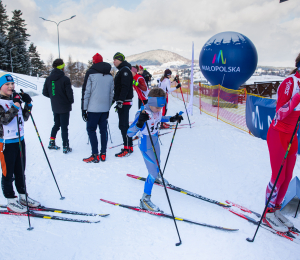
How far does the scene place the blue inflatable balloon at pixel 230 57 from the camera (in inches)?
468

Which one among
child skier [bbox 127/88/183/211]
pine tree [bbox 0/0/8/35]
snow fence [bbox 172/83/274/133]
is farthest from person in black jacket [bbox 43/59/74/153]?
pine tree [bbox 0/0/8/35]

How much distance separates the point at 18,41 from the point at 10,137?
45782 millimetres

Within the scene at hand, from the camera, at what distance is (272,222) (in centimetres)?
262

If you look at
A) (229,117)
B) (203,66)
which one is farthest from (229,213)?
(203,66)

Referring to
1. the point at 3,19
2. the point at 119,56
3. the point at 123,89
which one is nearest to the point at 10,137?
the point at 123,89

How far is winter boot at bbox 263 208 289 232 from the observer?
2533mm

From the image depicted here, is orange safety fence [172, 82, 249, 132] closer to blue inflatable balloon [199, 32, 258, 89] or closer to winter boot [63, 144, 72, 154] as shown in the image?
blue inflatable balloon [199, 32, 258, 89]

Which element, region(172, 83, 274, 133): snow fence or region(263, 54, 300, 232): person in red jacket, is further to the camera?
region(172, 83, 274, 133): snow fence

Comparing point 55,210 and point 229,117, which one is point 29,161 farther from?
point 229,117

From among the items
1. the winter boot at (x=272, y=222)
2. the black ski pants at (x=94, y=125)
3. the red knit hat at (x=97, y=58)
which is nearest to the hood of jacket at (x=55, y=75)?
the red knit hat at (x=97, y=58)

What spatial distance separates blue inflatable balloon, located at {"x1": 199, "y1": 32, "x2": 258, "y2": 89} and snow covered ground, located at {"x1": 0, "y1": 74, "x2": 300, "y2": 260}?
25.2ft

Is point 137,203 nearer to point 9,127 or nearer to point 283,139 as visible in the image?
point 9,127

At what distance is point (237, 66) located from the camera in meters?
12.0

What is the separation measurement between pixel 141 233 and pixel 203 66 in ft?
41.0
